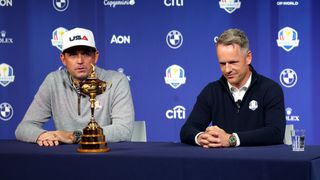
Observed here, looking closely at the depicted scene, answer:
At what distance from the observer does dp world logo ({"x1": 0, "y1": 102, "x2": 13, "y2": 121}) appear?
20.1ft

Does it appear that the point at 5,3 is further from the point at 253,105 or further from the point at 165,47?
the point at 253,105

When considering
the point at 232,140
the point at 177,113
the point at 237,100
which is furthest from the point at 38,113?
the point at 177,113

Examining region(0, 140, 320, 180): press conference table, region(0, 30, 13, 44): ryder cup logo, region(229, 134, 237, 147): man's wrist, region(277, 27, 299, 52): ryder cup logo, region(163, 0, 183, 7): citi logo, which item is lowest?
region(0, 140, 320, 180): press conference table

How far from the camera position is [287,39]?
560 centimetres

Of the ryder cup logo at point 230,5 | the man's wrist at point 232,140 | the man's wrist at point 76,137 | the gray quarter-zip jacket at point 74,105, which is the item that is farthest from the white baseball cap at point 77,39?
the ryder cup logo at point 230,5

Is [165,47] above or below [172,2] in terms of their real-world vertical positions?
below

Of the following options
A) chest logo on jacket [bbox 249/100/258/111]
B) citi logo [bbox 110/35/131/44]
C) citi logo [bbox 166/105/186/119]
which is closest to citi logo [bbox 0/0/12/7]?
citi logo [bbox 110/35/131/44]

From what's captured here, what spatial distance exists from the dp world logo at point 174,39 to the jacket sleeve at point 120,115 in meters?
1.90

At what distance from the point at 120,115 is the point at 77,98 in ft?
1.09

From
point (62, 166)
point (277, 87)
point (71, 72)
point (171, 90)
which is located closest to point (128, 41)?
point (171, 90)

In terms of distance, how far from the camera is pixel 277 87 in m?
3.57

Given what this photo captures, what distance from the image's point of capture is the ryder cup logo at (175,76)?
19.0 ft

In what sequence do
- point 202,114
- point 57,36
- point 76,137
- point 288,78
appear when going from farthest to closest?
point 57,36, point 288,78, point 202,114, point 76,137

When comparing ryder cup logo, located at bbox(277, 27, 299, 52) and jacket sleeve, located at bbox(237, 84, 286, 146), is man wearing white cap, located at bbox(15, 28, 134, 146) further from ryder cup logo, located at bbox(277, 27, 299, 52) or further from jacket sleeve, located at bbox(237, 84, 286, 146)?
ryder cup logo, located at bbox(277, 27, 299, 52)
